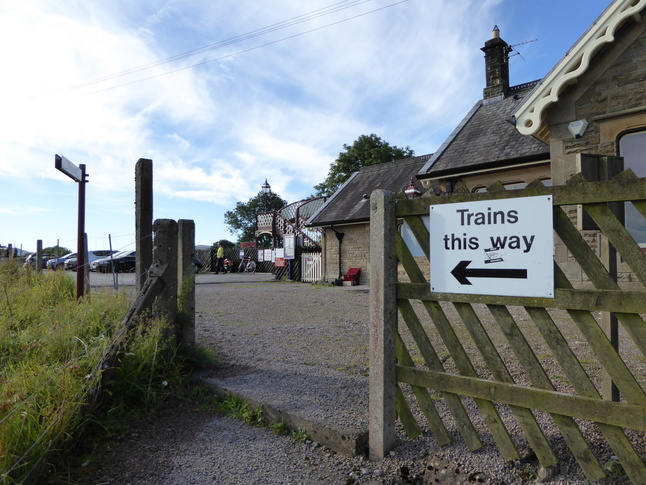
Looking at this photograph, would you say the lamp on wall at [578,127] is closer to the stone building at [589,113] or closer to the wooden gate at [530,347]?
the stone building at [589,113]

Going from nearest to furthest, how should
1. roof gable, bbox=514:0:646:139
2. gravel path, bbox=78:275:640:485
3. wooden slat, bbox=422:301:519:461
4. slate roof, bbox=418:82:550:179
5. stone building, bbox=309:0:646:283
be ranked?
wooden slat, bbox=422:301:519:461 < gravel path, bbox=78:275:640:485 < roof gable, bbox=514:0:646:139 < stone building, bbox=309:0:646:283 < slate roof, bbox=418:82:550:179

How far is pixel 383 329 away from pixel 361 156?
126ft

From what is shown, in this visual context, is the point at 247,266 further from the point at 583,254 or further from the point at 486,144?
the point at 583,254

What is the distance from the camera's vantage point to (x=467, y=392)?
246 centimetres

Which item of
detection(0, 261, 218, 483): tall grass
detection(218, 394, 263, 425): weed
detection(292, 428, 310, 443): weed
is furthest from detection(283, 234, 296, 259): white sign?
detection(292, 428, 310, 443): weed

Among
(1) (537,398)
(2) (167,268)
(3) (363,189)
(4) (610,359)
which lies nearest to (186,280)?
(2) (167,268)

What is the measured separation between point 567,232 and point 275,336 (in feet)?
15.5

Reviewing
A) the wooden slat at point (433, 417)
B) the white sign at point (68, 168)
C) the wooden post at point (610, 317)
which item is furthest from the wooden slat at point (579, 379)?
the white sign at point (68, 168)

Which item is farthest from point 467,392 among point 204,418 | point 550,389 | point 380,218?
point 204,418

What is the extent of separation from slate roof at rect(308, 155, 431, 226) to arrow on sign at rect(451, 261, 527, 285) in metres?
14.7

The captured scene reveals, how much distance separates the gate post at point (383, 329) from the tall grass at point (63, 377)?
6.45 feet

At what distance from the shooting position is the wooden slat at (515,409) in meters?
2.31

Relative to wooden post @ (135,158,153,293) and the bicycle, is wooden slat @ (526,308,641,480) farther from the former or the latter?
the bicycle

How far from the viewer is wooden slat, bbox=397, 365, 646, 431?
2016 mm
